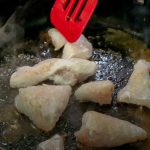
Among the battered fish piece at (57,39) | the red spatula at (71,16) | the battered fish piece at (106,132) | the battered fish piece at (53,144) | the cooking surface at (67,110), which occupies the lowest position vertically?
the cooking surface at (67,110)

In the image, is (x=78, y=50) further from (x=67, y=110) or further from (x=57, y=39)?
(x=67, y=110)

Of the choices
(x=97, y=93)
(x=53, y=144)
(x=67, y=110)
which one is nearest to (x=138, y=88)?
(x=97, y=93)

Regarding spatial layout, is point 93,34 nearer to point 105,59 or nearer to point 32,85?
point 105,59

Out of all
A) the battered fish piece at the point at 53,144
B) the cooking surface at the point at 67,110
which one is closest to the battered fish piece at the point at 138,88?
the cooking surface at the point at 67,110

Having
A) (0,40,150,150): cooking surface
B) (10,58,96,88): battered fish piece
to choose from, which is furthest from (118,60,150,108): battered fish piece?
(10,58,96,88): battered fish piece

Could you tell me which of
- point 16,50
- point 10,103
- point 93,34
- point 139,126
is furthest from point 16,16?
point 139,126

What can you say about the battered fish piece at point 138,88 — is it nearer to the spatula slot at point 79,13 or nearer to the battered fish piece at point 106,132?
the battered fish piece at point 106,132
